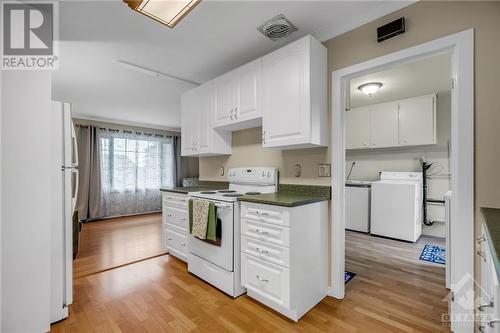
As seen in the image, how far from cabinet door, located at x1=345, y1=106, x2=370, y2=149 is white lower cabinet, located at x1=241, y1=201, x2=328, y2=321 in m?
2.81

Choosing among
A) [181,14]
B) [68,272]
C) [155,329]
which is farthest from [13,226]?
[181,14]

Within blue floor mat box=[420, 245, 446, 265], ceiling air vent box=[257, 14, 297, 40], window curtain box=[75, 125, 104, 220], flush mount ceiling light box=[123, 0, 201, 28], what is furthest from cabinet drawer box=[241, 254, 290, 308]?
window curtain box=[75, 125, 104, 220]

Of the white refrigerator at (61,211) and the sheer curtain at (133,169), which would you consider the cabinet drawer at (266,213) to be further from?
the sheer curtain at (133,169)

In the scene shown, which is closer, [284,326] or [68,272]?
[284,326]

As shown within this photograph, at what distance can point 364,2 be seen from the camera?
1.82 m

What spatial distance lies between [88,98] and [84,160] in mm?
1774

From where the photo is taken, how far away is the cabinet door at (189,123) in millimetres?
3281

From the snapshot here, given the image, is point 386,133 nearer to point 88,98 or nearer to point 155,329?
point 155,329

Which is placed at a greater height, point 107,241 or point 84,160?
point 84,160

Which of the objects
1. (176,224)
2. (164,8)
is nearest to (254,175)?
(176,224)

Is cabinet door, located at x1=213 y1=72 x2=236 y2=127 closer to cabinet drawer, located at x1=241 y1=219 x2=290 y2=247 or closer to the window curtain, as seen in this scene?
cabinet drawer, located at x1=241 y1=219 x2=290 y2=247

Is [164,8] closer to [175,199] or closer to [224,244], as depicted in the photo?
[224,244]

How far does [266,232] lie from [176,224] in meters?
1.55

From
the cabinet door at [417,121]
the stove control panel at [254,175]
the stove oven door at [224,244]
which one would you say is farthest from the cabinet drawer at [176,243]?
the cabinet door at [417,121]
